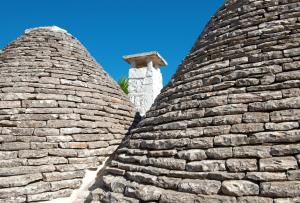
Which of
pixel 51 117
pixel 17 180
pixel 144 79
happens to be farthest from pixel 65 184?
pixel 144 79

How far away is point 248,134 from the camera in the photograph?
9.42 ft

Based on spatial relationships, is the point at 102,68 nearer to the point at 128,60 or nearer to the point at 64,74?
the point at 64,74

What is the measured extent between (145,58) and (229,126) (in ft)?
20.4

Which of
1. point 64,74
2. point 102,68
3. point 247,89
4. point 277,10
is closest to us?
point 247,89

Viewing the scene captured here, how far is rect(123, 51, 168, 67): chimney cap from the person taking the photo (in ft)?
29.2

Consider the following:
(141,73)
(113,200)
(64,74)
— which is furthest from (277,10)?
(141,73)

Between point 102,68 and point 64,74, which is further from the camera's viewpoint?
point 102,68

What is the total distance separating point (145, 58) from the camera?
29.5 feet

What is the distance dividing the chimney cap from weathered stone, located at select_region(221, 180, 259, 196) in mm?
6599

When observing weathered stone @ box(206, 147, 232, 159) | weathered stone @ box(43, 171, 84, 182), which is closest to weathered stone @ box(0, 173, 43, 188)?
weathered stone @ box(43, 171, 84, 182)

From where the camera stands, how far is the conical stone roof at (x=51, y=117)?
422 centimetres

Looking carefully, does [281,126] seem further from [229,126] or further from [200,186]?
[200,186]

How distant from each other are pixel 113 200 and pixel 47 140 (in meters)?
1.77

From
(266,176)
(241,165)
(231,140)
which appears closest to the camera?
(266,176)
